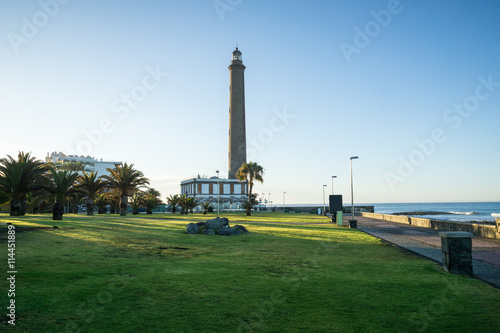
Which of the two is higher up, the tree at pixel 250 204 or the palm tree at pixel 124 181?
Answer: the palm tree at pixel 124 181

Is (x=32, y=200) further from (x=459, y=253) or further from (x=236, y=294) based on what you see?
(x=459, y=253)

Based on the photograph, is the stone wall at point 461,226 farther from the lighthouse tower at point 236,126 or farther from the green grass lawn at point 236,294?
the lighthouse tower at point 236,126

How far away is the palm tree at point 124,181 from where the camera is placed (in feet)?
121

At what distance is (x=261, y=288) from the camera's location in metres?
6.12

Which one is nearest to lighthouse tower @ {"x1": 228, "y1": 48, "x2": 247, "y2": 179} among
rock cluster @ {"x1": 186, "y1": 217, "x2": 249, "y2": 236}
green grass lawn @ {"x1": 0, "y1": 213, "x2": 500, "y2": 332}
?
rock cluster @ {"x1": 186, "y1": 217, "x2": 249, "y2": 236}

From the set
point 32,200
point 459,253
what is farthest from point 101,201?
point 459,253

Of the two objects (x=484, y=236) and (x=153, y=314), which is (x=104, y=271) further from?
(x=484, y=236)

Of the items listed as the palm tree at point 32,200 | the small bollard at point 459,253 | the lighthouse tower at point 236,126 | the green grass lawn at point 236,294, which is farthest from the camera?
the lighthouse tower at point 236,126

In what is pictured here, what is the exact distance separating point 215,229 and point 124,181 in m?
23.3

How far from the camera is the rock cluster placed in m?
16.7

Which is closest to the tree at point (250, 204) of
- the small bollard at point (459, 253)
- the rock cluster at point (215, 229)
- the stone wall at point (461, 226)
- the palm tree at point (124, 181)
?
the palm tree at point (124, 181)

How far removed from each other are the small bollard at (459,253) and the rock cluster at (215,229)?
1062 centimetres

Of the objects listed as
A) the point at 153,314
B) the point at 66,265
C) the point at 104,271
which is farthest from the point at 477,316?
the point at 66,265

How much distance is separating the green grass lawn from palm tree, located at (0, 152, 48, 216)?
42.6 ft
